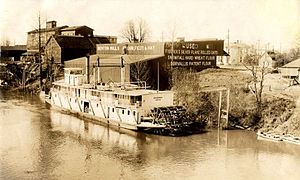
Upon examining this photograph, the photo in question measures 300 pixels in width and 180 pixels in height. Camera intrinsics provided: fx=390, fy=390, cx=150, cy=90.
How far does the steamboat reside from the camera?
11016 millimetres

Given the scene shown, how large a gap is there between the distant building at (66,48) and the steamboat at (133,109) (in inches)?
362

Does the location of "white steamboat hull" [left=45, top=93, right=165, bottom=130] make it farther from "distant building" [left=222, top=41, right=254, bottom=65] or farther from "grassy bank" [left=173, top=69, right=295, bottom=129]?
"distant building" [left=222, top=41, right=254, bottom=65]

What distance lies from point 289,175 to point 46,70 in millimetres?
18102

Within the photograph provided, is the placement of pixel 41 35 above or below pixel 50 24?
below

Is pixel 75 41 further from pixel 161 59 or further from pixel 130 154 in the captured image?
pixel 130 154

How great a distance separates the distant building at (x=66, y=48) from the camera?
74.9ft

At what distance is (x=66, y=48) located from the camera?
75.3ft

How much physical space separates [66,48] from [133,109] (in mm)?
12854

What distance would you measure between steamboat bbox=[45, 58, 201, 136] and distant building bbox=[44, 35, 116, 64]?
920 cm

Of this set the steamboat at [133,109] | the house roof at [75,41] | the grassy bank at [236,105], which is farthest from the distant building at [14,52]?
the grassy bank at [236,105]

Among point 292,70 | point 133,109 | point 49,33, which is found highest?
point 49,33

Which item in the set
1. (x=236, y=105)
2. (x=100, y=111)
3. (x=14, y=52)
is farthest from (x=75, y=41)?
(x=236, y=105)

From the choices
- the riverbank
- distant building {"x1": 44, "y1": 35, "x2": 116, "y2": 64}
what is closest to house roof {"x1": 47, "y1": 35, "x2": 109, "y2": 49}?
distant building {"x1": 44, "y1": 35, "x2": 116, "y2": 64}

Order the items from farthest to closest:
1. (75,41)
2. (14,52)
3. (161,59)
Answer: (14,52) → (75,41) → (161,59)
